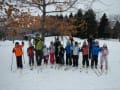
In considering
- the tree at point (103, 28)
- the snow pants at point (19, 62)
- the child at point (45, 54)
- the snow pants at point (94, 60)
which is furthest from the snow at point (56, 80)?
the tree at point (103, 28)

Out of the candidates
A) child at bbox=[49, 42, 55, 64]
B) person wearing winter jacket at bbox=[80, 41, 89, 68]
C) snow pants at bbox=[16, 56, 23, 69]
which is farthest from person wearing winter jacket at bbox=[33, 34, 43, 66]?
person wearing winter jacket at bbox=[80, 41, 89, 68]

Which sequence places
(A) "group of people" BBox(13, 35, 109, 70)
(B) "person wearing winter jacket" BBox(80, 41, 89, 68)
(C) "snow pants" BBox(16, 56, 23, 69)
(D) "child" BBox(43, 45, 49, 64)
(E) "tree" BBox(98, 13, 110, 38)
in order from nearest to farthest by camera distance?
(C) "snow pants" BBox(16, 56, 23, 69) < (A) "group of people" BBox(13, 35, 109, 70) < (B) "person wearing winter jacket" BBox(80, 41, 89, 68) < (D) "child" BBox(43, 45, 49, 64) < (E) "tree" BBox(98, 13, 110, 38)

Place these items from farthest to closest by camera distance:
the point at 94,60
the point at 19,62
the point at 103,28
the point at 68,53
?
1. the point at 103,28
2. the point at 68,53
3. the point at 94,60
4. the point at 19,62

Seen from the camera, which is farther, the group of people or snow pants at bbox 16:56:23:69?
the group of people

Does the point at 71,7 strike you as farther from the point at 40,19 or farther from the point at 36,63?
the point at 36,63

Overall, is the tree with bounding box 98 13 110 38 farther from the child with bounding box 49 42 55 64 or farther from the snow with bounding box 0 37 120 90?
the child with bounding box 49 42 55 64

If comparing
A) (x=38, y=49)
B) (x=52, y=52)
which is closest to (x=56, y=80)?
(x=38, y=49)

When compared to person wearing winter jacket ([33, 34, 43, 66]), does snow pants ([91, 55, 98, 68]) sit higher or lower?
lower

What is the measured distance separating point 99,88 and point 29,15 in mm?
7615

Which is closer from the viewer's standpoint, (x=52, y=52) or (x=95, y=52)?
(x=95, y=52)

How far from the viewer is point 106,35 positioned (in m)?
66.2

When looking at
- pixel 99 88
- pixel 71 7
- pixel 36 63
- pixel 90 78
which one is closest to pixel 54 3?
pixel 71 7

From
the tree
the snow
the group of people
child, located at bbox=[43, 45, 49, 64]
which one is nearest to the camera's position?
the snow

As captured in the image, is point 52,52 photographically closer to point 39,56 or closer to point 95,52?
point 39,56
